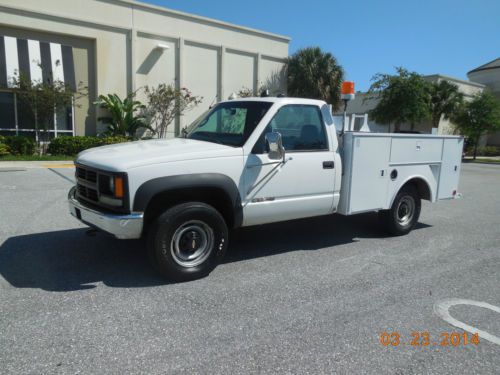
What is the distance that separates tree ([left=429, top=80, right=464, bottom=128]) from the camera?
30.0 metres

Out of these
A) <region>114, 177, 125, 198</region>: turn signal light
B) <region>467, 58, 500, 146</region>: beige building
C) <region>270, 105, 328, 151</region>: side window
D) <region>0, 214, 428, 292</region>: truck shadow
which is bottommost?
<region>0, 214, 428, 292</region>: truck shadow

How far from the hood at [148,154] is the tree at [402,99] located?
2497cm

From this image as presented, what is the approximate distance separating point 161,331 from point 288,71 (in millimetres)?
24140

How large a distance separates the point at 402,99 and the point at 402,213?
22529 mm

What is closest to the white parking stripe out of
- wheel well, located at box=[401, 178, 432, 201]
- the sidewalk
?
wheel well, located at box=[401, 178, 432, 201]

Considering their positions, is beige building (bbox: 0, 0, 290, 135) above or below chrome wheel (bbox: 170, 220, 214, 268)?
above

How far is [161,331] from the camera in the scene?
3365mm

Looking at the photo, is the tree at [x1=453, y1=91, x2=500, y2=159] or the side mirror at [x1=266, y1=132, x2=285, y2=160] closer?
the side mirror at [x1=266, y1=132, x2=285, y2=160]

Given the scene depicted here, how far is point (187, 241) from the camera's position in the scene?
4.46 metres

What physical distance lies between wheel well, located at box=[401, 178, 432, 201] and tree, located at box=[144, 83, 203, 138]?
15.7 m

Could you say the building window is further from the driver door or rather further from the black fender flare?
the black fender flare

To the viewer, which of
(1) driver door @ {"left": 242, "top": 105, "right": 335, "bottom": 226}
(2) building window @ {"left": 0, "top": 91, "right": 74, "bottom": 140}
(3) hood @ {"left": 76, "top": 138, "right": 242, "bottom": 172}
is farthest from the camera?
(2) building window @ {"left": 0, "top": 91, "right": 74, "bottom": 140}

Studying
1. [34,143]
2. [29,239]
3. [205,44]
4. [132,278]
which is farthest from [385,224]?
[205,44]

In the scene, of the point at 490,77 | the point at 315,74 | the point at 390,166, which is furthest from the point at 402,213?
the point at 490,77
